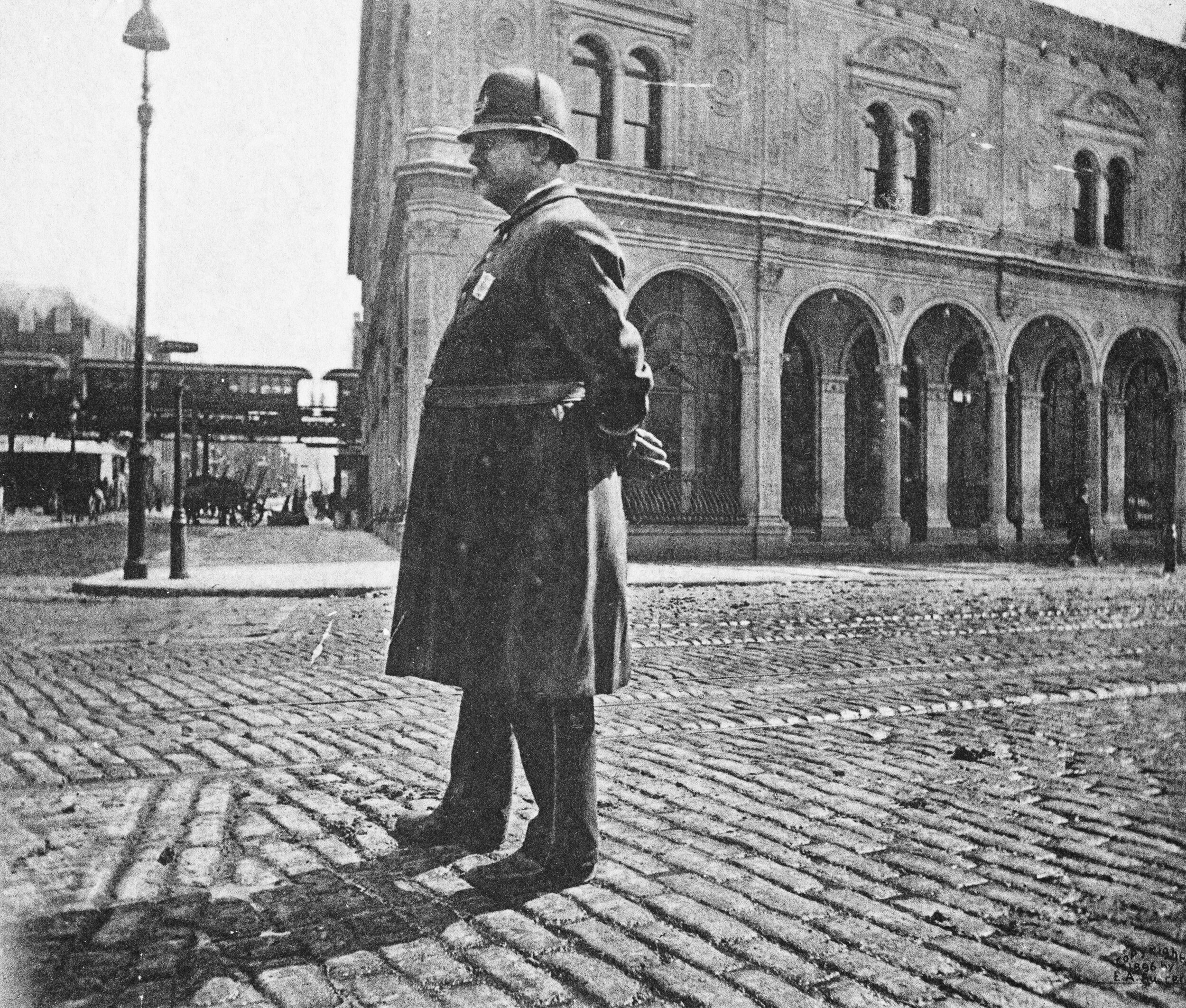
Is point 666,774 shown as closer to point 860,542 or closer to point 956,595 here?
point 956,595

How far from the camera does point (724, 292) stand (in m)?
20.4

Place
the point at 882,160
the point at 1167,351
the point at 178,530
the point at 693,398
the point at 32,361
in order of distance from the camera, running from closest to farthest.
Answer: the point at 32,361, the point at 178,530, the point at 693,398, the point at 882,160, the point at 1167,351

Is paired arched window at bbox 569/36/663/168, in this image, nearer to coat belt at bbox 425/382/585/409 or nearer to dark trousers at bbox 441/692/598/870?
coat belt at bbox 425/382/585/409

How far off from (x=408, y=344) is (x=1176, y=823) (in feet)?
51.5

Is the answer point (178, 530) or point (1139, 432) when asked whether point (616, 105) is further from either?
point (1139, 432)

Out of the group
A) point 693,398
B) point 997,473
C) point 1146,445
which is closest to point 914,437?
point 997,473

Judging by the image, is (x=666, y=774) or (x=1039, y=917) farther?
(x=666, y=774)

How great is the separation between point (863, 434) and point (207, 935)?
22.2 m

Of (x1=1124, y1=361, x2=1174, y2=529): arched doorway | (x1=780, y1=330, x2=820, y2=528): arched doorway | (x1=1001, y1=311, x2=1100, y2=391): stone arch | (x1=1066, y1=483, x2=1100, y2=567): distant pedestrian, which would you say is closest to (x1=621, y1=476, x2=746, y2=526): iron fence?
(x1=780, y1=330, x2=820, y2=528): arched doorway

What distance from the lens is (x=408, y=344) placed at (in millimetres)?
17844

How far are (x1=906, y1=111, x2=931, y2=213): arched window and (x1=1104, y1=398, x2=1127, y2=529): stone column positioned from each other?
7863 millimetres

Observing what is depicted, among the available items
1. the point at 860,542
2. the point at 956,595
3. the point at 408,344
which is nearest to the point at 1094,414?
the point at 860,542

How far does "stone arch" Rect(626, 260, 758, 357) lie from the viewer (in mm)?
19859

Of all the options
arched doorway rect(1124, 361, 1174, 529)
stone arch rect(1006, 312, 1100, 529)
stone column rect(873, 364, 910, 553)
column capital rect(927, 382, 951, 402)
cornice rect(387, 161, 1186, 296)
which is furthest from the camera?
arched doorway rect(1124, 361, 1174, 529)
